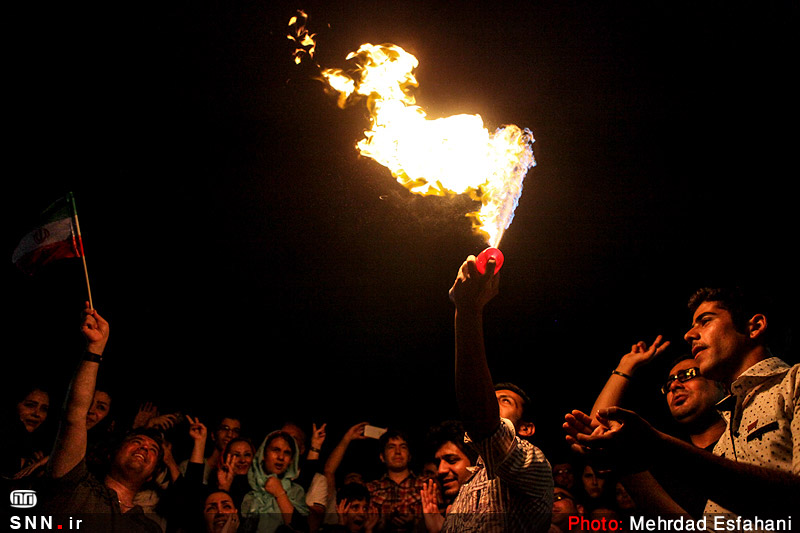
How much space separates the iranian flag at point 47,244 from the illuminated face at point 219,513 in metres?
2.90

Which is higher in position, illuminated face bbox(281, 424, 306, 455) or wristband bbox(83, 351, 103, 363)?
wristband bbox(83, 351, 103, 363)

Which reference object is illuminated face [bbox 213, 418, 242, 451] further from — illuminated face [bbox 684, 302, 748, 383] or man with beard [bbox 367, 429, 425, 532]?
illuminated face [bbox 684, 302, 748, 383]

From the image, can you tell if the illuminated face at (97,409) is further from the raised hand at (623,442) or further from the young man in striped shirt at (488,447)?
the raised hand at (623,442)

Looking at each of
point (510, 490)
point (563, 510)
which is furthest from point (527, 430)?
point (510, 490)

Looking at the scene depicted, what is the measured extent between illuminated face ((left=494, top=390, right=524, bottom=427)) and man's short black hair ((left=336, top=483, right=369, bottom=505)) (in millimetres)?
2857

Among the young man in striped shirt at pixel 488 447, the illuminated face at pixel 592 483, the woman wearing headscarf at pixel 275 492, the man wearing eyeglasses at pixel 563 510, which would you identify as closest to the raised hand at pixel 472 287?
the young man in striped shirt at pixel 488 447

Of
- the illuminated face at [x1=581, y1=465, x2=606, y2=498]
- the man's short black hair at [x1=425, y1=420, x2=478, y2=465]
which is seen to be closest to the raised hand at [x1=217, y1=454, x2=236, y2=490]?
the man's short black hair at [x1=425, y1=420, x2=478, y2=465]

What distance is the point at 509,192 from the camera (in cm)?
368

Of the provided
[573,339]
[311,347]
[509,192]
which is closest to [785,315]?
[509,192]

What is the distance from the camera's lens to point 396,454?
6.01 meters

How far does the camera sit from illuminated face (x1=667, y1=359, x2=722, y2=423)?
154 inches

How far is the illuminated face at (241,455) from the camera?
6008 mm

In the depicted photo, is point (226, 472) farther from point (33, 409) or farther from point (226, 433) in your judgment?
point (33, 409)

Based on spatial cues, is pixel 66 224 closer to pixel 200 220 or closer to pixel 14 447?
pixel 14 447
